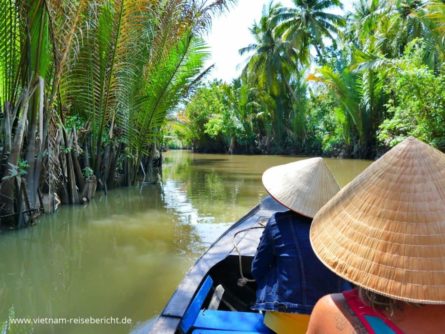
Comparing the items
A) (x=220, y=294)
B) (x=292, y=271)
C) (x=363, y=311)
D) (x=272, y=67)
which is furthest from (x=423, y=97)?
(x=272, y=67)

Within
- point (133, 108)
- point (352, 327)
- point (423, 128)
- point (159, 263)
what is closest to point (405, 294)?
point (352, 327)

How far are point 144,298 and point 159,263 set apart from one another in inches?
42.5

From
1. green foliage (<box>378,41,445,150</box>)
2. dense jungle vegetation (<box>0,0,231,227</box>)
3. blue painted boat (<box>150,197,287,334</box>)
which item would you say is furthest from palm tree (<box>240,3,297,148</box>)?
blue painted boat (<box>150,197,287,334</box>)

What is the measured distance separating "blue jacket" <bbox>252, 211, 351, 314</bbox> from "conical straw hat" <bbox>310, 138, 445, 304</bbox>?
79 cm

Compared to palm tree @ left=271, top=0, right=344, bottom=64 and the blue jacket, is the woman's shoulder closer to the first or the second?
the blue jacket

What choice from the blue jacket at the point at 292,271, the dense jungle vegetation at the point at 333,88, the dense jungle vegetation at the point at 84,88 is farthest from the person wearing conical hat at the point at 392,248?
the dense jungle vegetation at the point at 333,88

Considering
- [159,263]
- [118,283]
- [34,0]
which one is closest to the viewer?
[118,283]

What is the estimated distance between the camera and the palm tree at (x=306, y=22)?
27.8 m

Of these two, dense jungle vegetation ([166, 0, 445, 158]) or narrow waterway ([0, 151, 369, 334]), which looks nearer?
narrow waterway ([0, 151, 369, 334])

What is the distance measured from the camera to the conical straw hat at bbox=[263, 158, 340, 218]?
228 cm

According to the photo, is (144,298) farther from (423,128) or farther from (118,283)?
(423,128)

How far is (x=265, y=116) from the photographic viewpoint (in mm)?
33094

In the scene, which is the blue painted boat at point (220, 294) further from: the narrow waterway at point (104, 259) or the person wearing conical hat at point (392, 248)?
the person wearing conical hat at point (392, 248)

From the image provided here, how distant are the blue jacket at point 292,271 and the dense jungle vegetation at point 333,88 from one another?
11.3m
